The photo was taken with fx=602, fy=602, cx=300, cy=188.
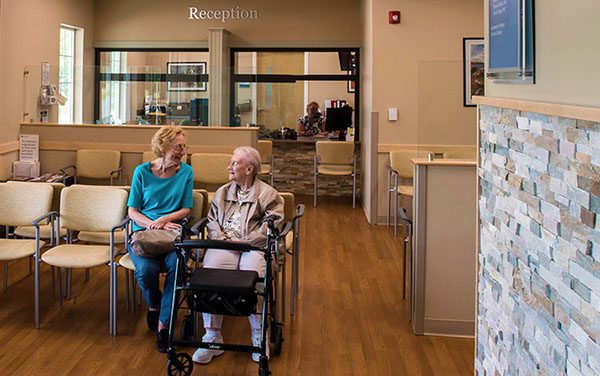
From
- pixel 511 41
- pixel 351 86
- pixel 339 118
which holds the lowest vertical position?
pixel 511 41

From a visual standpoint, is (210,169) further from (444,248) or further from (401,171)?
(444,248)

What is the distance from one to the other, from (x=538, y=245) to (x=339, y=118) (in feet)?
25.1

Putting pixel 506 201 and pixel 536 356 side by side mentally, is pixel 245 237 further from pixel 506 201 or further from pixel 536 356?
pixel 536 356

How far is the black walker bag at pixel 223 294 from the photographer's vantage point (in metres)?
3.13

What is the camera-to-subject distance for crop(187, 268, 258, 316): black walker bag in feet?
10.3

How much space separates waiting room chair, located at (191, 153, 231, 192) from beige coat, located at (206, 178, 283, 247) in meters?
2.52

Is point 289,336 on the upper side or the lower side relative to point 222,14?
lower

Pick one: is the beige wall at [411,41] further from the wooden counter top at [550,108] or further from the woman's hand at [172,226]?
the wooden counter top at [550,108]

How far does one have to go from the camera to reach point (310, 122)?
9531mm

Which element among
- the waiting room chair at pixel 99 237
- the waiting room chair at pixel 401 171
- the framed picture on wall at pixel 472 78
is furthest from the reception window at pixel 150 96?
the framed picture on wall at pixel 472 78

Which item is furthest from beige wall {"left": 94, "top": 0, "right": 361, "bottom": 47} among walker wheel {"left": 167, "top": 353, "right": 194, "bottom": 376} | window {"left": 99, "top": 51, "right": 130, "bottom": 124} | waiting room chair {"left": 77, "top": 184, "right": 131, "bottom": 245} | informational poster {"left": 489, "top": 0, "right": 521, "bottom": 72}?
informational poster {"left": 489, "top": 0, "right": 521, "bottom": 72}

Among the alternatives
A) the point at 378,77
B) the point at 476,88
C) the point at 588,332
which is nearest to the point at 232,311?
the point at 588,332

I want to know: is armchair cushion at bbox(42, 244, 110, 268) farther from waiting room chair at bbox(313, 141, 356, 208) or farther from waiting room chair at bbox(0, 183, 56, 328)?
waiting room chair at bbox(313, 141, 356, 208)

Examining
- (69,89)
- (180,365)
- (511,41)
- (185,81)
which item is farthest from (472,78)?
(69,89)
